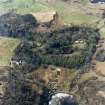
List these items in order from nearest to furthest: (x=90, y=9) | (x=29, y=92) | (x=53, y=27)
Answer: (x=29, y=92) < (x=53, y=27) < (x=90, y=9)

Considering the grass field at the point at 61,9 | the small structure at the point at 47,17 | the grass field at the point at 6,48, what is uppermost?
the small structure at the point at 47,17

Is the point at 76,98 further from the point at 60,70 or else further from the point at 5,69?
the point at 5,69

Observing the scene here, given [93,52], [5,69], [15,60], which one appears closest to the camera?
[5,69]

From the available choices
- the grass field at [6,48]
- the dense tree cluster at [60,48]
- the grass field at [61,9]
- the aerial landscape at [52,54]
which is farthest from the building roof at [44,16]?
the grass field at [6,48]

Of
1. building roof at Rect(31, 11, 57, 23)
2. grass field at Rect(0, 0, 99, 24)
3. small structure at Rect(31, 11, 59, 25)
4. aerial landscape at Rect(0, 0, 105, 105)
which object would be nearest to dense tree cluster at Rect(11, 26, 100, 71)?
aerial landscape at Rect(0, 0, 105, 105)

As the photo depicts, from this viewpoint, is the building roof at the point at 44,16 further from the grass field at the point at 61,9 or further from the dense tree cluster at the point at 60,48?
the dense tree cluster at the point at 60,48

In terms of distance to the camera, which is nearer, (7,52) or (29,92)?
(29,92)

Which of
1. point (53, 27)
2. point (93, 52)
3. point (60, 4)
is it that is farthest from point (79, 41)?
point (60, 4)

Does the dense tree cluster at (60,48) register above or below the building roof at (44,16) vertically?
below
